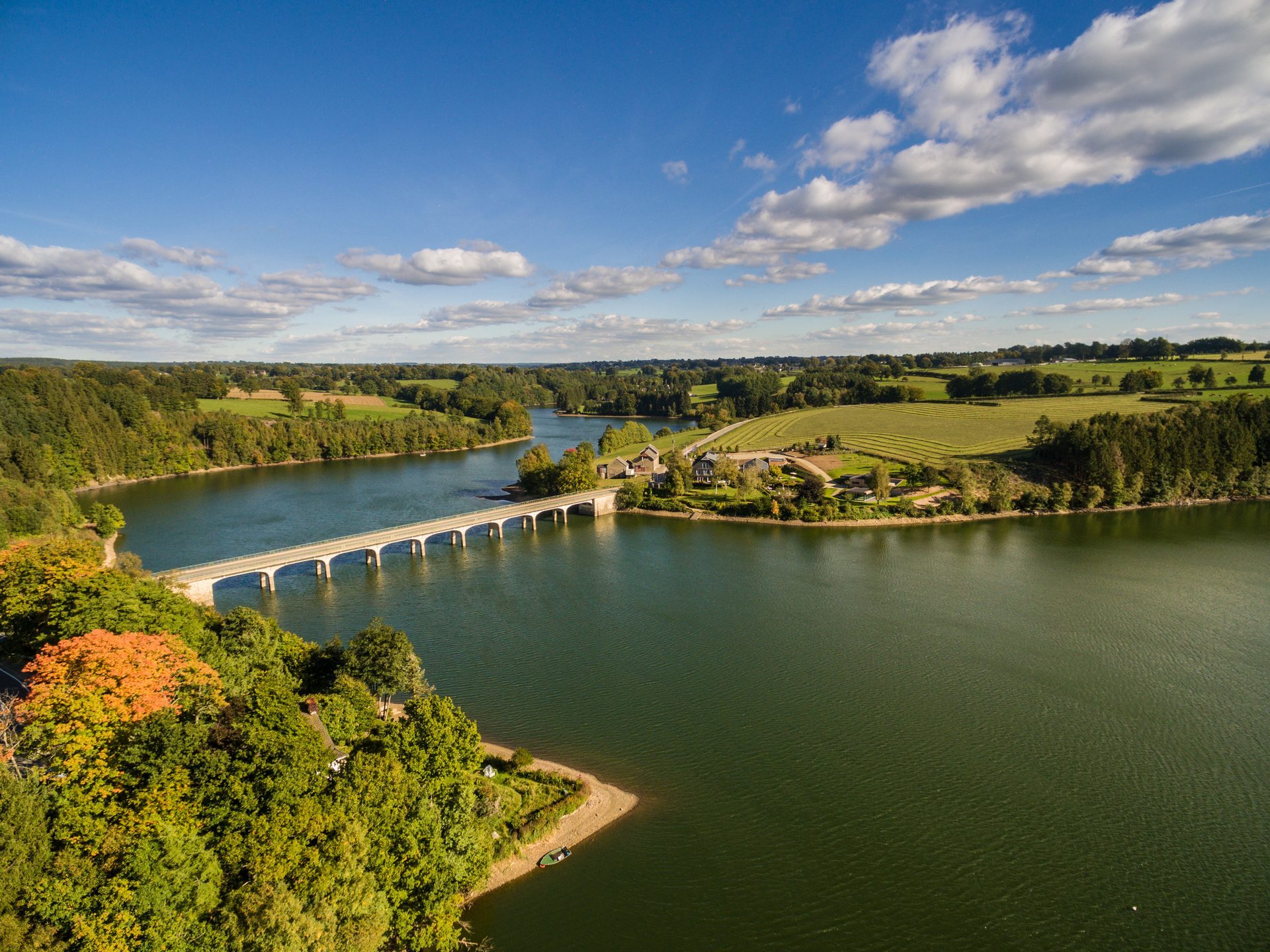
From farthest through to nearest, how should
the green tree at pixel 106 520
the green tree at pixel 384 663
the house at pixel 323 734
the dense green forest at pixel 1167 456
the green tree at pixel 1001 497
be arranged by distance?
the dense green forest at pixel 1167 456 → the green tree at pixel 1001 497 → the green tree at pixel 106 520 → the green tree at pixel 384 663 → the house at pixel 323 734

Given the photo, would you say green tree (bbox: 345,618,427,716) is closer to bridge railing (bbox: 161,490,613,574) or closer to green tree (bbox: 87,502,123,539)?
bridge railing (bbox: 161,490,613,574)

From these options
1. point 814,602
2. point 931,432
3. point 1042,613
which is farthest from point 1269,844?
point 931,432

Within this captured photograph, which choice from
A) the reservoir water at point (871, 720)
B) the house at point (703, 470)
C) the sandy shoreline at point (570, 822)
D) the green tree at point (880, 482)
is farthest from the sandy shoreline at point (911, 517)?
the sandy shoreline at point (570, 822)

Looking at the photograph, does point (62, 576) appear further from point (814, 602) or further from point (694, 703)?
point (814, 602)

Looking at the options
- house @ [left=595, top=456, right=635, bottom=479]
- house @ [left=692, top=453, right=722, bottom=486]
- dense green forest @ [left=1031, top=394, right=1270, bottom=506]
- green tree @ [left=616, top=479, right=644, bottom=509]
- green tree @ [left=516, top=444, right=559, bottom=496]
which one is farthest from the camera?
house @ [left=595, top=456, right=635, bottom=479]

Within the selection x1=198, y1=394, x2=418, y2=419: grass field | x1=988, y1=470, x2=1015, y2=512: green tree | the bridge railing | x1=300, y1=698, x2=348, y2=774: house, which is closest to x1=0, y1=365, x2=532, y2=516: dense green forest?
x1=198, y1=394, x2=418, y2=419: grass field

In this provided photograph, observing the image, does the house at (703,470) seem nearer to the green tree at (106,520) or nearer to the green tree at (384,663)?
the green tree at (384,663)
